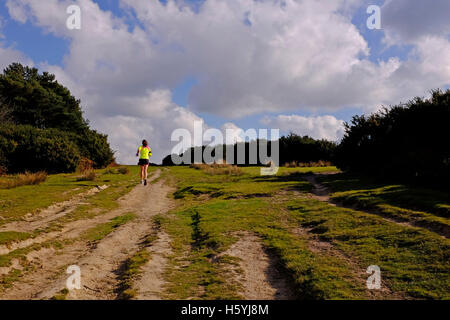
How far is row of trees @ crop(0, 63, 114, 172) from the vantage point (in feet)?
106

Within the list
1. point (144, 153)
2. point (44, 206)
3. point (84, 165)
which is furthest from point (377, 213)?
point (84, 165)

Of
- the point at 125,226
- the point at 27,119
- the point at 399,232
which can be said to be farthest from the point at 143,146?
the point at 27,119

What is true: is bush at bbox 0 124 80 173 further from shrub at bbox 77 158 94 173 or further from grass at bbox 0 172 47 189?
grass at bbox 0 172 47 189

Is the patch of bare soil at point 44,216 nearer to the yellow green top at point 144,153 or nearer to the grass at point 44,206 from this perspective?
the grass at point 44,206

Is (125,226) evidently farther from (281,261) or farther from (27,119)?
(27,119)

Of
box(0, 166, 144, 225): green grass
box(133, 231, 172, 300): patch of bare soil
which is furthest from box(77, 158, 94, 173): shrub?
box(133, 231, 172, 300): patch of bare soil

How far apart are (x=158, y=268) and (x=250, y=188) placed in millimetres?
13604

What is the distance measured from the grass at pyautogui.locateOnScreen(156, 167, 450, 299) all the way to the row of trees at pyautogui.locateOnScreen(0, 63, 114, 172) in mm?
22918

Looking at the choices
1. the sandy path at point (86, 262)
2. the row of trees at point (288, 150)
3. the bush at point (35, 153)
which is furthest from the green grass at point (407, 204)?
the row of trees at point (288, 150)

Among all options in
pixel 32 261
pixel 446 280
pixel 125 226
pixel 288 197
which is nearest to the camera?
pixel 446 280

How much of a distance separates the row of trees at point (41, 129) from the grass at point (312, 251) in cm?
2292

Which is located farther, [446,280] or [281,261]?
[281,261]

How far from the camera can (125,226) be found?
1212 centimetres

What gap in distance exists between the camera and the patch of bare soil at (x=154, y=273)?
6.09m
